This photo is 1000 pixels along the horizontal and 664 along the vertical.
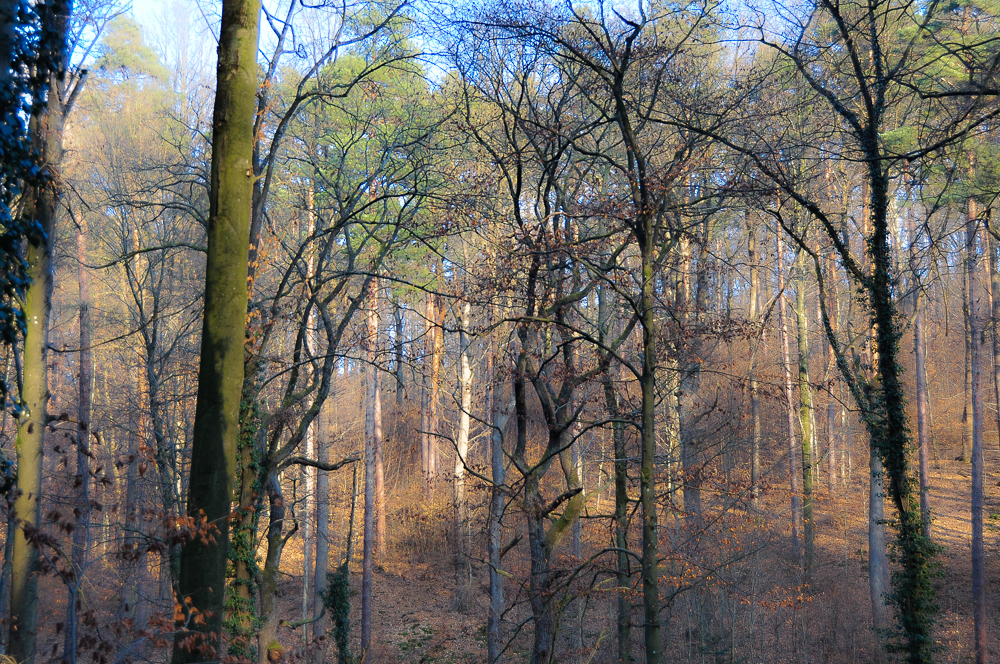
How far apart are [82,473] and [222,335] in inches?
101

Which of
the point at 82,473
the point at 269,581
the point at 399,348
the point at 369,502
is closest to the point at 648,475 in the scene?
the point at 399,348

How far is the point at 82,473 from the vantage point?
5.86m

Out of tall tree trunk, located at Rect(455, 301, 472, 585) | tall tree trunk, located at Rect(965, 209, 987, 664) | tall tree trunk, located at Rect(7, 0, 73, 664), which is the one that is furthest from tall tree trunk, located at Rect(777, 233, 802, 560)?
tall tree trunk, located at Rect(7, 0, 73, 664)

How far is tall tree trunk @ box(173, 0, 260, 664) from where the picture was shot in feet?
14.4

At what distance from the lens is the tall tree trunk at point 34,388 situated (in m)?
7.16

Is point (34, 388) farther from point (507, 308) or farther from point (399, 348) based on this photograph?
point (507, 308)

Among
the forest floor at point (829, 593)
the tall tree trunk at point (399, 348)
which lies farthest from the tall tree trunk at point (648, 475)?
the forest floor at point (829, 593)

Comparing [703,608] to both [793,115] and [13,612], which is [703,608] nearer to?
[793,115]

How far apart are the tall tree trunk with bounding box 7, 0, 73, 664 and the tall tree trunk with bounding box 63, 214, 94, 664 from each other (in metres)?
0.40

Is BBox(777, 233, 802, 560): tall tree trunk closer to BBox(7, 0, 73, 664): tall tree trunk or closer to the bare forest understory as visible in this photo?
the bare forest understory

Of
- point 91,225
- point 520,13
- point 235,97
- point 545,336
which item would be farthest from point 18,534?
point 91,225

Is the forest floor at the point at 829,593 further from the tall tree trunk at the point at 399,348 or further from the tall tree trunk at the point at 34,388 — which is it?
the tall tree trunk at the point at 34,388

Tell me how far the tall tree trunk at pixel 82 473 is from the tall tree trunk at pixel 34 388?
1.32 feet

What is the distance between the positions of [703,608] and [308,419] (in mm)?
9843
